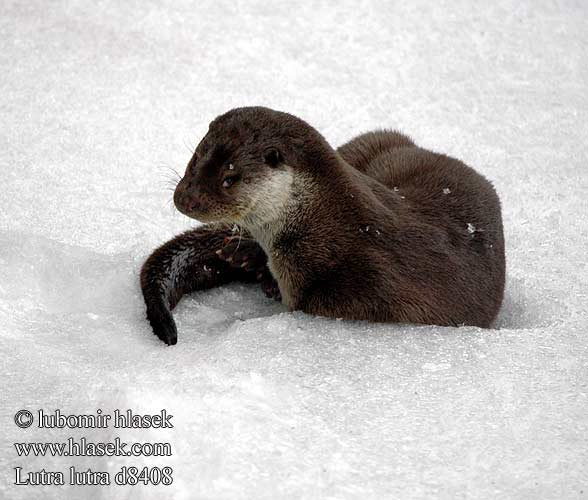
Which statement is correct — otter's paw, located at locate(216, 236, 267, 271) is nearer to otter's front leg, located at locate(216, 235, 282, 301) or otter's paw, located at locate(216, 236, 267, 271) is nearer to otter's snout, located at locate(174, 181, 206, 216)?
otter's front leg, located at locate(216, 235, 282, 301)

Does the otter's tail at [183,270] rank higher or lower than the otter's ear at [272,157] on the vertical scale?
lower

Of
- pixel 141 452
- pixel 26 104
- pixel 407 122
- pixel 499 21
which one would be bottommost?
pixel 26 104

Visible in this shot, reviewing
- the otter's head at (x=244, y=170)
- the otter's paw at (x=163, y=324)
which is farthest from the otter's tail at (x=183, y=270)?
the otter's head at (x=244, y=170)

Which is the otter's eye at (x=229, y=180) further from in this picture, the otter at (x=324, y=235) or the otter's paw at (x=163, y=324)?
the otter's paw at (x=163, y=324)

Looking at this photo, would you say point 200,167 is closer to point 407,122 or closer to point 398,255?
point 398,255

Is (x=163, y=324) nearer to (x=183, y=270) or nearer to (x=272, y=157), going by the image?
(x=183, y=270)

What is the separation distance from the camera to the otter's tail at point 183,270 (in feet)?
8.62

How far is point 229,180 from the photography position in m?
2.51

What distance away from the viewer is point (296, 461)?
6.47 feet

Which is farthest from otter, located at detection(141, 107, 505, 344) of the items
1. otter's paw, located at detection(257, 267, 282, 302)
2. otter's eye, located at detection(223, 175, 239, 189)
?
otter's paw, located at detection(257, 267, 282, 302)

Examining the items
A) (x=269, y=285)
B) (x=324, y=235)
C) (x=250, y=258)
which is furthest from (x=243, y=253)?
(x=324, y=235)

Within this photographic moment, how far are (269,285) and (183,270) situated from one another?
0.95ft

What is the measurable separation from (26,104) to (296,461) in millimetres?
2389

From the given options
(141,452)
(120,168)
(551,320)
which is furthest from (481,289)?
(120,168)
